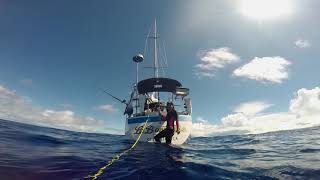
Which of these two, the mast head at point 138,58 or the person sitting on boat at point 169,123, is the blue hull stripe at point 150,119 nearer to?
the person sitting on boat at point 169,123

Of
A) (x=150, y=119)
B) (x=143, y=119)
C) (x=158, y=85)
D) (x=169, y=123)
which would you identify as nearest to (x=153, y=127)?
(x=150, y=119)

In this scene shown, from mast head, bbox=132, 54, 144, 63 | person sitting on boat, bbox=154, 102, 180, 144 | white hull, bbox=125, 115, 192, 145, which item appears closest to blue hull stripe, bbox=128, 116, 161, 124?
white hull, bbox=125, 115, 192, 145

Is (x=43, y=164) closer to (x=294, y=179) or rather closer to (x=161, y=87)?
(x=294, y=179)

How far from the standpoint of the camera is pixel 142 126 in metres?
18.4

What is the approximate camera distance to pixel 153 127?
1784cm

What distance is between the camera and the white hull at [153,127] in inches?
699

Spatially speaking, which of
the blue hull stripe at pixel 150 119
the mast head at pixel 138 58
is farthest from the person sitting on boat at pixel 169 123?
the mast head at pixel 138 58

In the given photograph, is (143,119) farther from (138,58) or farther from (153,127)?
(138,58)

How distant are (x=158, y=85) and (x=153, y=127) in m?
4.86

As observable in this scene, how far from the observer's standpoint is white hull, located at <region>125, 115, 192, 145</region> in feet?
58.3

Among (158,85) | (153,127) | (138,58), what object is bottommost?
(153,127)

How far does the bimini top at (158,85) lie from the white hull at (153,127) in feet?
11.2

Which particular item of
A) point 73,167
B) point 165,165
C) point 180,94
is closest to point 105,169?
point 73,167

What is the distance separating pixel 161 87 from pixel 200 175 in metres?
14.2
